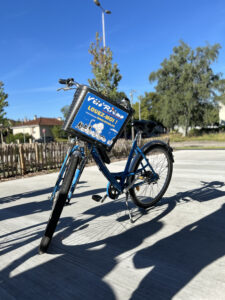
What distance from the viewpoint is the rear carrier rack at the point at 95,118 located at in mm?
2682

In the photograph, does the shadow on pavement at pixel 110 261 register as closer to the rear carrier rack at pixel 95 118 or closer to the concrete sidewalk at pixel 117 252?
the concrete sidewalk at pixel 117 252

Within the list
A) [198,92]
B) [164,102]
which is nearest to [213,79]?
[198,92]

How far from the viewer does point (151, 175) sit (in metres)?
3.62

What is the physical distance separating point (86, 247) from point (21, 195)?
10.3 ft

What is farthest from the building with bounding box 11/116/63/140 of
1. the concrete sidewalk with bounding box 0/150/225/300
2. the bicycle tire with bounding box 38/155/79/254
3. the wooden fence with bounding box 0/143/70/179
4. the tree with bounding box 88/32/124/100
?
the bicycle tire with bounding box 38/155/79/254

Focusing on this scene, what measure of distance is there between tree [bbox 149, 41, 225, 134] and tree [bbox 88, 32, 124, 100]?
2338cm

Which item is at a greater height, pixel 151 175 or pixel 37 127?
pixel 37 127

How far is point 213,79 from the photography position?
3703cm

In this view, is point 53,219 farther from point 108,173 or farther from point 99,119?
point 99,119

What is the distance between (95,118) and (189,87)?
35.8m

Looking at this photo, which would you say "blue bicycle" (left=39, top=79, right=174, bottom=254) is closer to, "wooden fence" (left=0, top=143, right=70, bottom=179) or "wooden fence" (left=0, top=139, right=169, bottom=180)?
"wooden fence" (left=0, top=139, right=169, bottom=180)

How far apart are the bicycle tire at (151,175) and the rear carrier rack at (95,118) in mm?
815

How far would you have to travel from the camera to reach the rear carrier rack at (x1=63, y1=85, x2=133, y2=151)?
2.68 metres

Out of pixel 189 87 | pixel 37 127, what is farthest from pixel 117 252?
pixel 37 127
